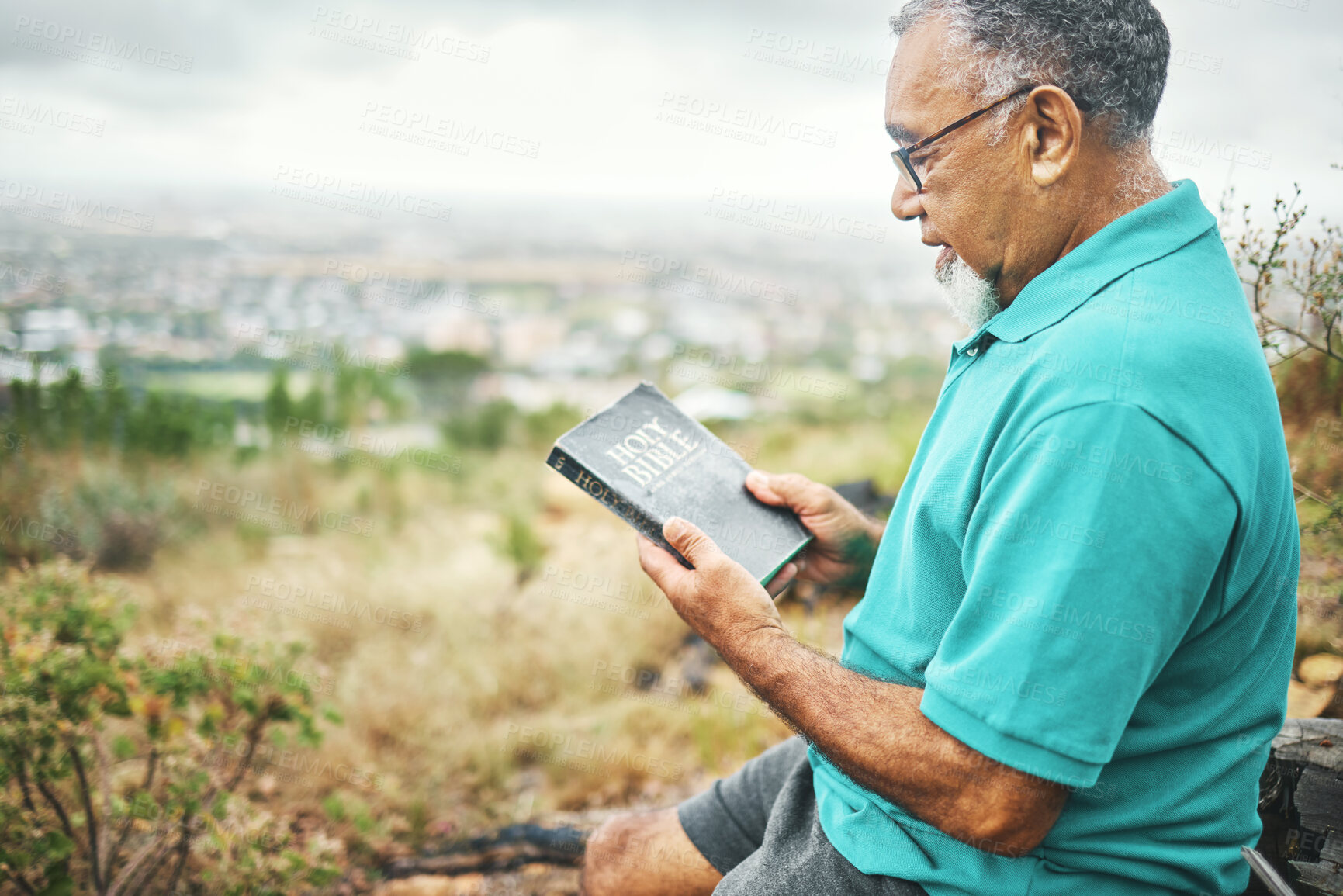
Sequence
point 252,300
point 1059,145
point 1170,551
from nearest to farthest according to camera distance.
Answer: point 1170,551
point 1059,145
point 252,300

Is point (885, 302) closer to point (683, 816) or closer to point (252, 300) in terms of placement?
point (252, 300)

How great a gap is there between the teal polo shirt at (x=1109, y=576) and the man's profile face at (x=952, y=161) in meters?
0.15

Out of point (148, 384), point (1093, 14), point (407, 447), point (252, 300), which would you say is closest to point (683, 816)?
point (1093, 14)

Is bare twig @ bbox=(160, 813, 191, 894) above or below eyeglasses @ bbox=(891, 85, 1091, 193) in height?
below

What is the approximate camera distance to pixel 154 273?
571 cm

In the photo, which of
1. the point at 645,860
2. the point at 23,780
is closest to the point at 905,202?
the point at 645,860

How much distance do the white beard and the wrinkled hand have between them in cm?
68

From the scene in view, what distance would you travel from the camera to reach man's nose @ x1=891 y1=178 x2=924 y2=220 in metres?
1.45

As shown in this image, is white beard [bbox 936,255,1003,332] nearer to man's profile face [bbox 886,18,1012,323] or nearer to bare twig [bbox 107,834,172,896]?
man's profile face [bbox 886,18,1012,323]

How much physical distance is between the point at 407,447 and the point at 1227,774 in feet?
22.3

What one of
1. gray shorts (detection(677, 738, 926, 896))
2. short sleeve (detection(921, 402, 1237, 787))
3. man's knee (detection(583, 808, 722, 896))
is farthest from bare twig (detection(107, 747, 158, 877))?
short sleeve (detection(921, 402, 1237, 787))

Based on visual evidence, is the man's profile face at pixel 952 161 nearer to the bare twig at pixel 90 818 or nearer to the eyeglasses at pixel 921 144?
the eyeglasses at pixel 921 144

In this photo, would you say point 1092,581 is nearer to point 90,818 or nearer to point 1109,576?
point 1109,576

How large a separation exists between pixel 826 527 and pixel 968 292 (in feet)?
2.25
